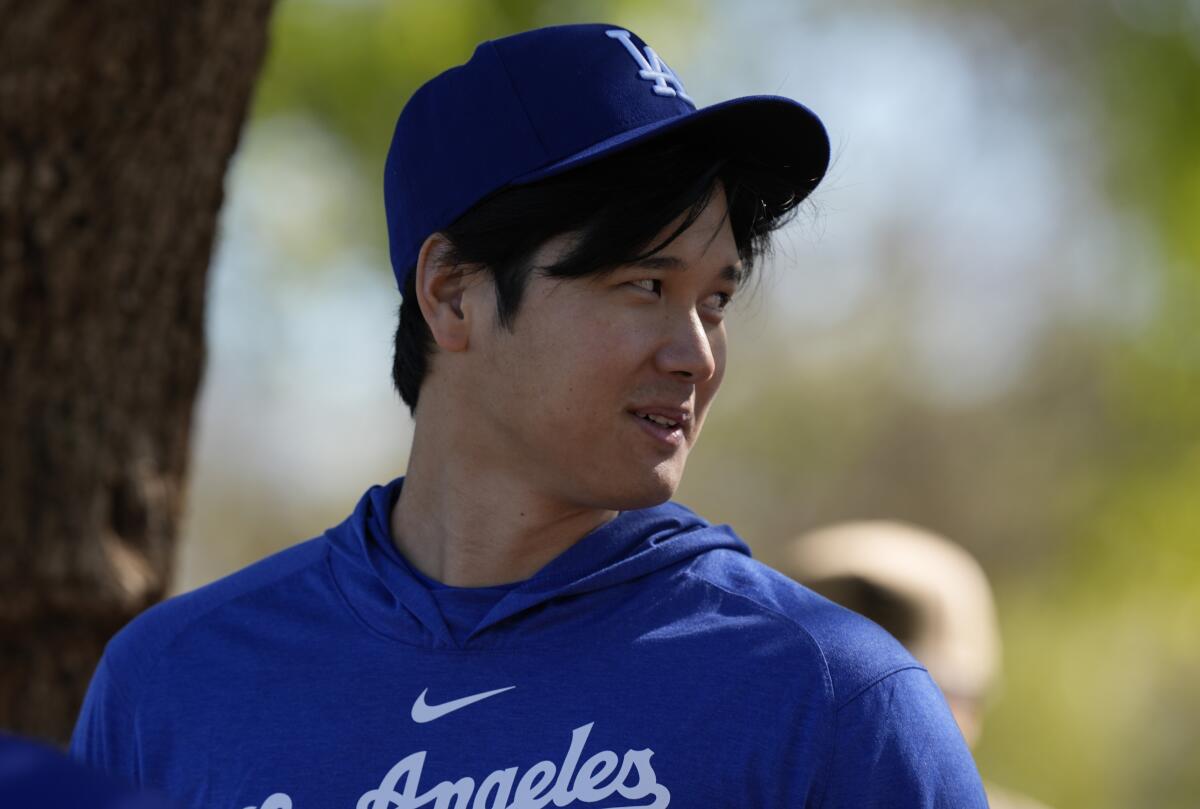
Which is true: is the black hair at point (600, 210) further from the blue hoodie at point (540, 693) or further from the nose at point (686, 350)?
the blue hoodie at point (540, 693)

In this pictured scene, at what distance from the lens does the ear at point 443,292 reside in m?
2.21

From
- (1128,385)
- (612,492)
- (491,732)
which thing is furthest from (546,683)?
(1128,385)

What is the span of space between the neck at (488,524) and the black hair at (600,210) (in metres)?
0.24

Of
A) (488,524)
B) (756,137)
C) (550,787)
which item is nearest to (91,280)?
(488,524)

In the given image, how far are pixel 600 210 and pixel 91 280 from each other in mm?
1435

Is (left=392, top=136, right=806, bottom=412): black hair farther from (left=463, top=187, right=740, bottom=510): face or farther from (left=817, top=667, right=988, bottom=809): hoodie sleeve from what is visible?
(left=817, top=667, right=988, bottom=809): hoodie sleeve

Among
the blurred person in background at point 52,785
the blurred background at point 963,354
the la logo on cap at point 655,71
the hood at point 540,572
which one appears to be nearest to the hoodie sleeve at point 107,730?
the hood at point 540,572

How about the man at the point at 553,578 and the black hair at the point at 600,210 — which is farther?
the black hair at the point at 600,210

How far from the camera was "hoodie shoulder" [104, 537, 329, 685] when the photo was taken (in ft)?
7.52

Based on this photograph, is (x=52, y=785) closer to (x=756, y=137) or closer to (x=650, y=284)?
(x=650, y=284)

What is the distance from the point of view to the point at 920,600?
10.9ft

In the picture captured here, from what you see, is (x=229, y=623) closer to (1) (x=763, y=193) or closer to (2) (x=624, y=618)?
(2) (x=624, y=618)

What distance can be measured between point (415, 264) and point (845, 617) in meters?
0.81

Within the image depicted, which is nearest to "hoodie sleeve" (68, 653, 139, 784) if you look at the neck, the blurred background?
the neck
